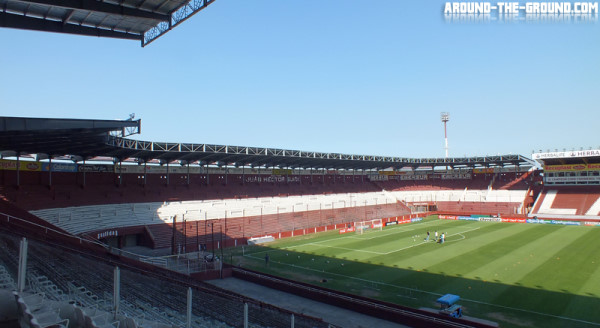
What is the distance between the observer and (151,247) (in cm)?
3853

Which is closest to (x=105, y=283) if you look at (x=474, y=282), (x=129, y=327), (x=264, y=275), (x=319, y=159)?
(x=129, y=327)

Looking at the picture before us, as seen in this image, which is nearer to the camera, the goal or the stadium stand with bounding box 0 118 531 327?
the stadium stand with bounding box 0 118 531 327

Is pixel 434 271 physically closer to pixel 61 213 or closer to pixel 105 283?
pixel 105 283

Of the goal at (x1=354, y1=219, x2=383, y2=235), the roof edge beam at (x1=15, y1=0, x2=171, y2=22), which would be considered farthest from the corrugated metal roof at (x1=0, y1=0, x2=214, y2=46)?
the goal at (x1=354, y1=219, x2=383, y2=235)

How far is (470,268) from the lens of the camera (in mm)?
29469

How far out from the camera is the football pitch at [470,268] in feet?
68.9

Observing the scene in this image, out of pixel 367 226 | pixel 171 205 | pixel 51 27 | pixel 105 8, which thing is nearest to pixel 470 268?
pixel 367 226

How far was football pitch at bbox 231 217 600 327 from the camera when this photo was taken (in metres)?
21.0

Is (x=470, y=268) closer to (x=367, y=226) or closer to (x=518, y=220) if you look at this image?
(x=367, y=226)

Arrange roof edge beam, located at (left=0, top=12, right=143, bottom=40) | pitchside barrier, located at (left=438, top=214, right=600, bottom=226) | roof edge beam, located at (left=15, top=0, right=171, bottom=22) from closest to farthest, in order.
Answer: roof edge beam, located at (left=15, top=0, right=171, bottom=22) → roof edge beam, located at (left=0, top=12, right=143, bottom=40) → pitchside barrier, located at (left=438, top=214, right=600, bottom=226)

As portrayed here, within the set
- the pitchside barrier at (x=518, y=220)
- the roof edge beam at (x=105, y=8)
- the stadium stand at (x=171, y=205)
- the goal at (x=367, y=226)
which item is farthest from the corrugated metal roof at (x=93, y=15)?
the pitchside barrier at (x=518, y=220)

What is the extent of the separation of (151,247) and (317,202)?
99.7 ft

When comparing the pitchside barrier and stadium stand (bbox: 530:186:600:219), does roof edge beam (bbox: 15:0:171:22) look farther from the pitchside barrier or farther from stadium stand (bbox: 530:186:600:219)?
stadium stand (bbox: 530:186:600:219)

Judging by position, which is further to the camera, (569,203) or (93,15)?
(569,203)
